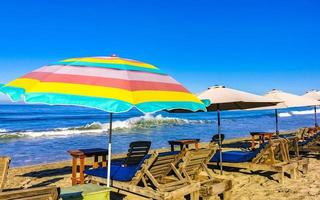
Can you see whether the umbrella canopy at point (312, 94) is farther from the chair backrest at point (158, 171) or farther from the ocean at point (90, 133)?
the chair backrest at point (158, 171)

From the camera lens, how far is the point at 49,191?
3322 mm

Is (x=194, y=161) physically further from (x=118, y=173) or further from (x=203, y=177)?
(x=118, y=173)

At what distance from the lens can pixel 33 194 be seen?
10.7 feet

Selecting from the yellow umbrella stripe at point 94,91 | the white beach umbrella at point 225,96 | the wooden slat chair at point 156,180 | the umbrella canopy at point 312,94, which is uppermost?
the umbrella canopy at point 312,94

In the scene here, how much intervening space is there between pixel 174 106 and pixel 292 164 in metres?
4.95

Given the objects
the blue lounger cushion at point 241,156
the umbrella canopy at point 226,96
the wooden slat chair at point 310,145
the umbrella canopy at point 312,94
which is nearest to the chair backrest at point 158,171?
the umbrella canopy at point 226,96

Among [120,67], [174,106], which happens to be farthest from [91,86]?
[174,106]

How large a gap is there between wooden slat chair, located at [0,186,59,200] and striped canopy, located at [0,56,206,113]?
860mm

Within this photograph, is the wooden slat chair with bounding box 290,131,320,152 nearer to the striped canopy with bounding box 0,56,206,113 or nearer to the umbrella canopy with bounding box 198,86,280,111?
the umbrella canopy with bounding box 198,86,280,111

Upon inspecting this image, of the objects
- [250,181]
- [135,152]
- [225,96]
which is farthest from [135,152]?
[250,181]

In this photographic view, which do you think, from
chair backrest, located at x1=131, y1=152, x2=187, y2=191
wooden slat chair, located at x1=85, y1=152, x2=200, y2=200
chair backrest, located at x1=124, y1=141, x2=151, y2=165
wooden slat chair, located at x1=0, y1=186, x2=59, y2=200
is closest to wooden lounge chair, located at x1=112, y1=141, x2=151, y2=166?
chair backrest, located at x1=124, y1=141, x2=151, y2=165

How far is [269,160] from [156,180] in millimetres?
3468

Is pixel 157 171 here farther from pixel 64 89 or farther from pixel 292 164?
pixel 292 164

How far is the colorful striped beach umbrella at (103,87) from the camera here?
3461 millimetres
